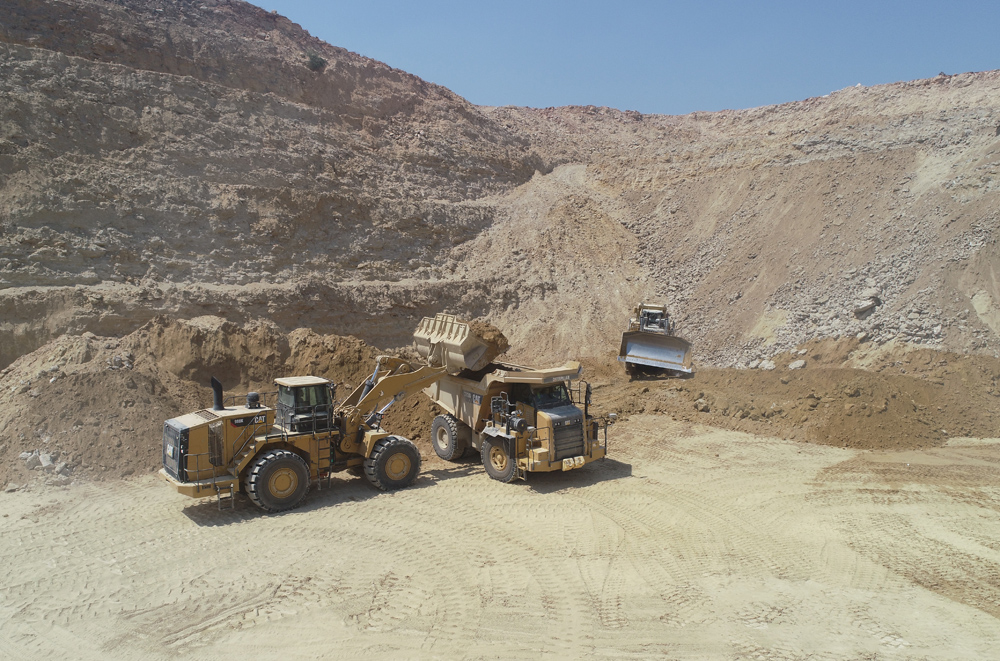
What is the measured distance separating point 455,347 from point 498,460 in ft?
7.09

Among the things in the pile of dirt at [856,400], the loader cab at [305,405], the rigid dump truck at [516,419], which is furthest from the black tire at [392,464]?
the pile of dirt at [856,400]

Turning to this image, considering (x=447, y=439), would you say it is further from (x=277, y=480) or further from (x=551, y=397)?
(x=277, y=480)

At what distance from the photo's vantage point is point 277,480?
9070 mm

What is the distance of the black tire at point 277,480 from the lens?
8.86 m

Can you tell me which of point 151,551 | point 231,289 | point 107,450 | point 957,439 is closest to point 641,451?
point 957,439

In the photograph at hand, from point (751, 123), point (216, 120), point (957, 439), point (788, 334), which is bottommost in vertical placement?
point (957, 439)

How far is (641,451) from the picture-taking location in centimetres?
1262

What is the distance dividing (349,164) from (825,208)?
18.6 metres

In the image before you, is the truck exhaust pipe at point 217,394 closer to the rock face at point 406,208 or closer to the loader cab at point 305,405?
the loader cab at point 305,405

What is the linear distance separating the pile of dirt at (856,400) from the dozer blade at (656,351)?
79.8 inches

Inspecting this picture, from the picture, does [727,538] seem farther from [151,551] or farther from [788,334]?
[788,334]

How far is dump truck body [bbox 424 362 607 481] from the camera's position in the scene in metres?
10.4

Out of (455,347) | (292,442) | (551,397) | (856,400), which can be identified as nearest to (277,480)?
(292,442)

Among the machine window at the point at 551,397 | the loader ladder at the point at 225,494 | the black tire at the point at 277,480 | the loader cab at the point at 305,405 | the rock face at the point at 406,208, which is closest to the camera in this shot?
the loader ladder at the point at 225,494
